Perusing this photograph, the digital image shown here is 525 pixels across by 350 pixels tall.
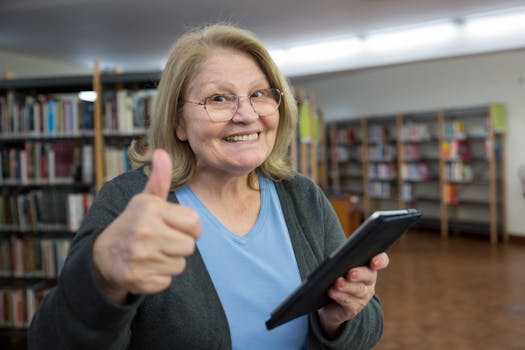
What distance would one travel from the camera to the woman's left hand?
0.97m

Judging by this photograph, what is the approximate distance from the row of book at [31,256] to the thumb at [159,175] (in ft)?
12.4

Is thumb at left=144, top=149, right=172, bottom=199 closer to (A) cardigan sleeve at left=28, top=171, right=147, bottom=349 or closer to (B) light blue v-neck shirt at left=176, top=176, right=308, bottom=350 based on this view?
(A) cardigan sleeve at left=28, top=171, right=147, bottom=349

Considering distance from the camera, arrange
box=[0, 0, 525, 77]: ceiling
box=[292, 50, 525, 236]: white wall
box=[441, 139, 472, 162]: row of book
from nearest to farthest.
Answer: box=[0, 0, 525, 77]: ceiling → box=[292, 50, 525, 236]: white wall → box=[441, 139, 472, 162]: row of book

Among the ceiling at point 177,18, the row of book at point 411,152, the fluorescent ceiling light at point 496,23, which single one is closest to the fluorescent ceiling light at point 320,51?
the ceiling at point 177,18

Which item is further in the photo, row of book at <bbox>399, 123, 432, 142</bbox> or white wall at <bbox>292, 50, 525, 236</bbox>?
row of book at <bbox>399, 123, 432, 142</bbox>

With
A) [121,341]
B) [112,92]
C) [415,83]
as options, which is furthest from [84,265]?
[415,83]

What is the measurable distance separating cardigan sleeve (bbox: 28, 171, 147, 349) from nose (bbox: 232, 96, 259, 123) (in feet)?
1.56

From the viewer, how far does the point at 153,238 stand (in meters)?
0.62

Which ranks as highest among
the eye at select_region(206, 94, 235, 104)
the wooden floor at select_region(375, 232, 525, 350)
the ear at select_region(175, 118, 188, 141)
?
the eye at select_region(206, 94, 235, 104)

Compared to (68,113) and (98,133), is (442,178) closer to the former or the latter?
(98,133)

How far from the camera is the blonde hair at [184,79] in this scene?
114 cm

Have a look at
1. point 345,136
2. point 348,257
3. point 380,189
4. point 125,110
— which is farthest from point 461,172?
point 348,257

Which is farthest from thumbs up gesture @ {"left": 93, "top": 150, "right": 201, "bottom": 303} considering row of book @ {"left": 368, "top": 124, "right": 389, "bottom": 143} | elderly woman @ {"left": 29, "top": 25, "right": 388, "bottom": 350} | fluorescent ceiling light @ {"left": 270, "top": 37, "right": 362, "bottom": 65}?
row of book @ {"left": 368, "top": 124, "right": 389, "bottom": 143}

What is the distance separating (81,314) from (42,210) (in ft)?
12.4
